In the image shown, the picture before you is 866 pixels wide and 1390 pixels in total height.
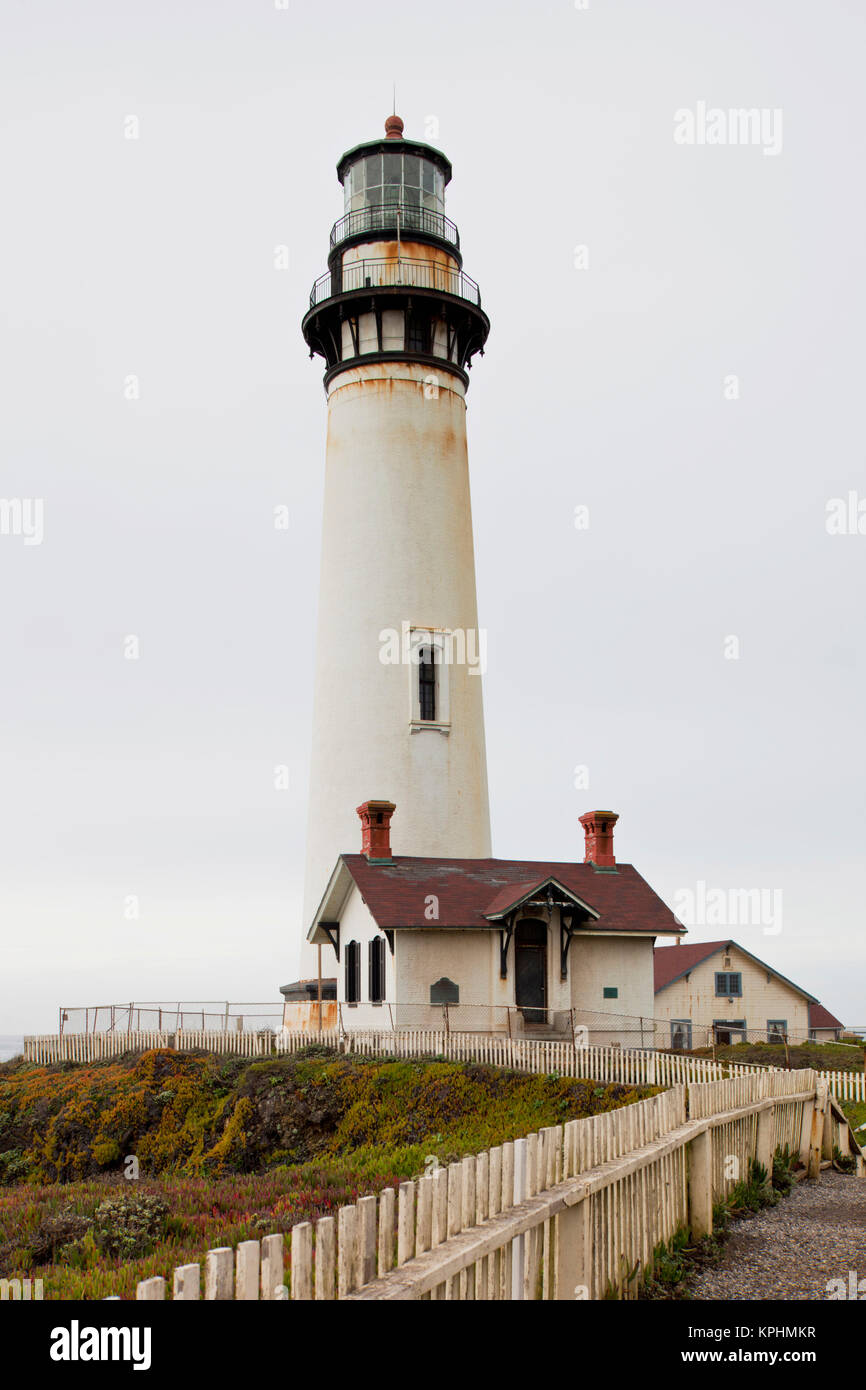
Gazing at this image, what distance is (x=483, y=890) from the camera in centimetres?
2930

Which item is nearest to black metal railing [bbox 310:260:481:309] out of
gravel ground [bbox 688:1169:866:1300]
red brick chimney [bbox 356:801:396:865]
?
red brick chimney [bbox 356:801:396:865]

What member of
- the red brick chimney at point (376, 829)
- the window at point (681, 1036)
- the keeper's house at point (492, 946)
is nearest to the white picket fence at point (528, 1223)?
the keeper's house at point (492, 946)

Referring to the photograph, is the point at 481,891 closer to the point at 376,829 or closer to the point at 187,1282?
the point at 376,829

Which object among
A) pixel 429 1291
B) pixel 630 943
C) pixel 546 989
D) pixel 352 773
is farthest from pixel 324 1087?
pixel 429 1291

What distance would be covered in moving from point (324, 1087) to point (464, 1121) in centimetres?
443

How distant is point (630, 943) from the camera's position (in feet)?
97.0

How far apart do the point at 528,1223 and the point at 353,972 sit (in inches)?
936

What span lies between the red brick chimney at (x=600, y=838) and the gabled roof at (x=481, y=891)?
377 millimetres

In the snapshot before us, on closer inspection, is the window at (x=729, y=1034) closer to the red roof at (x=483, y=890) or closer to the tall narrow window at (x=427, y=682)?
the red roof at (x=483, y=890)

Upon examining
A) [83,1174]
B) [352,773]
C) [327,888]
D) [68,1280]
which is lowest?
[83,1174]
